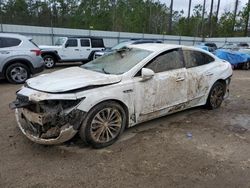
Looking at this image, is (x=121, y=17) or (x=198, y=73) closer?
(x=198, y=73)

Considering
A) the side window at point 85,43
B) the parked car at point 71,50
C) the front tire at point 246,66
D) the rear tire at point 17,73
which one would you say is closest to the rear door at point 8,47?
the rear tire at point 17,73

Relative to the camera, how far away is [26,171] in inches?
125

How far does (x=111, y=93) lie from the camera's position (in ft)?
12.3

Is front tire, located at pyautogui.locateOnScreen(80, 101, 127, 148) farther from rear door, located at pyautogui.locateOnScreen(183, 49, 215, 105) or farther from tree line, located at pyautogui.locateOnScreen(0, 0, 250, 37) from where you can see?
tree line, located at pyautogui.locateOnScreen(0, 0, 250, 37)

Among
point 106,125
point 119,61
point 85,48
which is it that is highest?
point 119,61

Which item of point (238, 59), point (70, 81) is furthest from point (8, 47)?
point (238, 59)

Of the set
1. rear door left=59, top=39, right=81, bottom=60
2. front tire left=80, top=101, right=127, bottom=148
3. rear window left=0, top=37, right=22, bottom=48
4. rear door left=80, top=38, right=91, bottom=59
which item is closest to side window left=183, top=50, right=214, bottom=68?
front tire left=80, top=101, right=127, bottom=148

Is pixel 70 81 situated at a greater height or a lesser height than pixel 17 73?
greater

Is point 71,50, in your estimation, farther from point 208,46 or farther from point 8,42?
point 208,46

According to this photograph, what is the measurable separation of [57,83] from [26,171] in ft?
4.13

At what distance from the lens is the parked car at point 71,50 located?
44.1 feet

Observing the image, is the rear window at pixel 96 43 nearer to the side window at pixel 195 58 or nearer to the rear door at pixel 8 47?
the rear door at pixel 8 47

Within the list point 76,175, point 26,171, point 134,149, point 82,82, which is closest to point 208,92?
point 134,149

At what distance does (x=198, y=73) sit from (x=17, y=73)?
20.7ft
